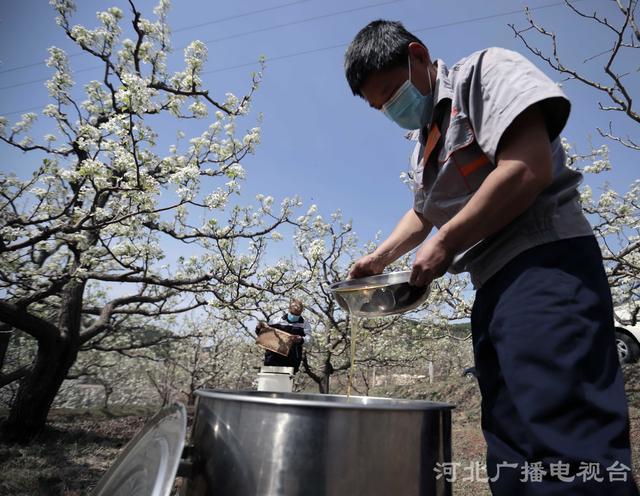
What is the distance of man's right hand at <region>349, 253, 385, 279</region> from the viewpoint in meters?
1.82

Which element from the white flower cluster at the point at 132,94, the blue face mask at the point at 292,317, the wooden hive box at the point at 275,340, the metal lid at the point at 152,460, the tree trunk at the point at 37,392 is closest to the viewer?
the metal lid at the point at 152,460

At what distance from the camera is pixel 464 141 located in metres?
1.27

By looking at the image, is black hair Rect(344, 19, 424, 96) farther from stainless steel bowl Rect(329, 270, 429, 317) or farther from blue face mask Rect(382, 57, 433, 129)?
stainless steel bowl Rect(329, 270, 429, 317)

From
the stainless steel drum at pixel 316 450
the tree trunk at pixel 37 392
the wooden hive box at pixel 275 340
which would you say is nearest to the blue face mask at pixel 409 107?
the stainless steel drum at pixel 316 450

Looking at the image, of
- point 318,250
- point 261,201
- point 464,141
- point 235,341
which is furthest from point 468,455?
point 235,341

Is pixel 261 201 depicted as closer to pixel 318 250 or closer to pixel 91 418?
pixel 318 250

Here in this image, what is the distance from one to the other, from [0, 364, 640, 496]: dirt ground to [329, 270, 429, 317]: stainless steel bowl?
27.2 inches

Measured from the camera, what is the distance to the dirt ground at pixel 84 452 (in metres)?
4.89

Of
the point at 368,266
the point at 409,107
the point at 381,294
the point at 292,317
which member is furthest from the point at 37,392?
the point at 409,107

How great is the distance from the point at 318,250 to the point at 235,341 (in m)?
11.8

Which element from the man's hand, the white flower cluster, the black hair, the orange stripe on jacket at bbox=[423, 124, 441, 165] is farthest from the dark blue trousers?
the white flower cluster

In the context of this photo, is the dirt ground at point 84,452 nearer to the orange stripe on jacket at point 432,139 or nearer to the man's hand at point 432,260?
the man's hand at point 432,260

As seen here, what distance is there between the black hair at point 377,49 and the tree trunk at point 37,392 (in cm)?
872

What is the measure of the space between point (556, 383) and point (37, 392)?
9.67m
